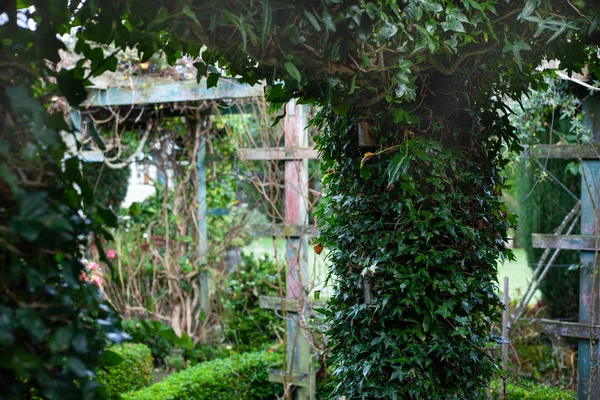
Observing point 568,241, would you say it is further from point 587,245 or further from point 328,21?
point 328,21

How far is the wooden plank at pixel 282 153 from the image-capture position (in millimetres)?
4777

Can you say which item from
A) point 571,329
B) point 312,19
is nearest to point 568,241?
point 571,329

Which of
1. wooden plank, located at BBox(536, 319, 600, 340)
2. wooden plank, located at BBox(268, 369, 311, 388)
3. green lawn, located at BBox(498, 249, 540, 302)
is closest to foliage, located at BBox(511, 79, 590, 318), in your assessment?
wooden plank, located at BBox(536, 319, 600, 340)

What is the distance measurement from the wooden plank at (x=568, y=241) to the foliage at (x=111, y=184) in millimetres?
4891

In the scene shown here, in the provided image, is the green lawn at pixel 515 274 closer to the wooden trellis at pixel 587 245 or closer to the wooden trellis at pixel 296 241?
the wooden trellis at pixel 587 245

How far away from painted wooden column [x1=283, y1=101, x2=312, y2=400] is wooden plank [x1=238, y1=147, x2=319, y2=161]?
0.12 feet

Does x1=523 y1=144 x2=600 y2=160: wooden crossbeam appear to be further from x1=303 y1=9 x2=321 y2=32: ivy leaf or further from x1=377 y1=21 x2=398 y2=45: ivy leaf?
x1=303 y1=9 x2=321 y2=32: ivy leaf

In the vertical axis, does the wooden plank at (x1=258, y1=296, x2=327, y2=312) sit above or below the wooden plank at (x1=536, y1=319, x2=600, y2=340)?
above

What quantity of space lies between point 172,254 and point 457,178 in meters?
4.77

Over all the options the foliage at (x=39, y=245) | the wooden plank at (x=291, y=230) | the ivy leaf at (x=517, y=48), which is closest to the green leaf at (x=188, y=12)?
the foliage at (x=39, y=245)

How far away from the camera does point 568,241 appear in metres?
4.24

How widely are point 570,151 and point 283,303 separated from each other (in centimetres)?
239

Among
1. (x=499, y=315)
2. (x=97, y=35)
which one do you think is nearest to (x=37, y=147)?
(x=97, y=35)

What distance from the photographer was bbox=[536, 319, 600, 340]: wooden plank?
13.1 ft
